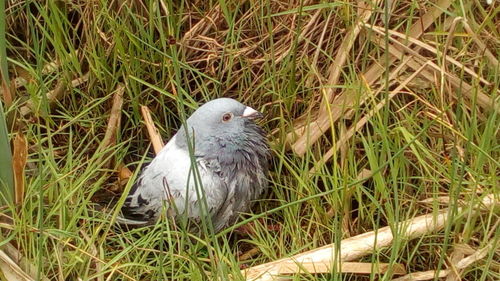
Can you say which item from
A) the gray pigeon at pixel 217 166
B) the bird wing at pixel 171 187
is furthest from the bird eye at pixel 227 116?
the bird wing at pixel 171 187

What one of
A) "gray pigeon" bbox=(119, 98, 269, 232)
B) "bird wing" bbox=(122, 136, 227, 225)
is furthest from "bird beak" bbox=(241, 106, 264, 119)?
"bird wing" bbox=(122, 136, 227, 225)

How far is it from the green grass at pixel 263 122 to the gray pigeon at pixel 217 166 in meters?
0.08

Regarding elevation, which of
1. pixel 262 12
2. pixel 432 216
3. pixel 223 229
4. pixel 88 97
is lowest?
pixel 223 229

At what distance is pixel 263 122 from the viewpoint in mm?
2889

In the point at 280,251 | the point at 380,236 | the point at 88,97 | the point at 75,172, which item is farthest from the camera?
the point at 88,97

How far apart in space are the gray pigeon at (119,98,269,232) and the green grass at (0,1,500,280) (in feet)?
0.25

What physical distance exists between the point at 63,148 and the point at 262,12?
2.67 ft

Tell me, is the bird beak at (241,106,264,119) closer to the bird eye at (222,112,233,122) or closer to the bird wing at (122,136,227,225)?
the bird eye at (222,112,233,122)

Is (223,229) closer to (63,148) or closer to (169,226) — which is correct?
(169,226)

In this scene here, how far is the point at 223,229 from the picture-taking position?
9.03 ft

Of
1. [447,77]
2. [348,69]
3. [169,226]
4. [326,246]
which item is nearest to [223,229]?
[169,226]

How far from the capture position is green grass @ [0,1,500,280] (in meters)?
2.40

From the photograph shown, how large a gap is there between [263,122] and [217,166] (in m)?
0.26

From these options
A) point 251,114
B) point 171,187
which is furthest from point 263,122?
point 171,187
